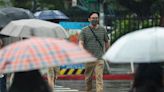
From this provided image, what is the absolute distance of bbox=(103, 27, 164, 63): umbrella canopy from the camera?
5625mm

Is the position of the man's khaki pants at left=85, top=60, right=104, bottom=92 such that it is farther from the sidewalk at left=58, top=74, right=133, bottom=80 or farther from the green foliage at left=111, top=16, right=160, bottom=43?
the green foliage at left=111, top=16, right=160, bottom=43

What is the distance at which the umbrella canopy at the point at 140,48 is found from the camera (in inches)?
221

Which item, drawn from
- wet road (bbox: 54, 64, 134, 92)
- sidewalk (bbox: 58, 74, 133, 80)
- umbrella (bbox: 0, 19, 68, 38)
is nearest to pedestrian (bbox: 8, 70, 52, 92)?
umbrella (bbox: 0, 19, 68, 38)

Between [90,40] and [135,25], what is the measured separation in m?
8.80

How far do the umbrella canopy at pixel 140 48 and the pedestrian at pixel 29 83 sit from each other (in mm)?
671

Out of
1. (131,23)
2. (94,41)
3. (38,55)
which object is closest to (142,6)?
(131,23)

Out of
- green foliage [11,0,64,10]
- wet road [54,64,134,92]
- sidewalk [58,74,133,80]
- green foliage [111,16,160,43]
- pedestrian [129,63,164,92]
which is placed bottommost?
green foliage [11,0,64,10]

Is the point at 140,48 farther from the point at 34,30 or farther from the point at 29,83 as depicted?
the point at 34,30

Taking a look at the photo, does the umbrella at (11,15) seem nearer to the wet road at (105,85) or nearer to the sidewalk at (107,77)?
the wet road at (105,85)

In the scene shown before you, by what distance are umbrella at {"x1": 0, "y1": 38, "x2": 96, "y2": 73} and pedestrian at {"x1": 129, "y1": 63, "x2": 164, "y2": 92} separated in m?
0.45

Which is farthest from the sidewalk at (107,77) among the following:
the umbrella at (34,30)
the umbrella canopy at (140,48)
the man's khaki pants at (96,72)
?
the umbrella canopy at (140,48)

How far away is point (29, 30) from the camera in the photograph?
30.0 feet

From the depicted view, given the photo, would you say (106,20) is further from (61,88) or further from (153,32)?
(153,32)

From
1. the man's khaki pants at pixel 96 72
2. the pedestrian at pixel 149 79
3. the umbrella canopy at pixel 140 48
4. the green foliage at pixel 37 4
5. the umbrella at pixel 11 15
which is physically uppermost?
the umbrella canopy at pixel 140 48
